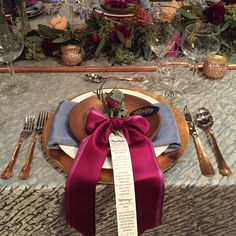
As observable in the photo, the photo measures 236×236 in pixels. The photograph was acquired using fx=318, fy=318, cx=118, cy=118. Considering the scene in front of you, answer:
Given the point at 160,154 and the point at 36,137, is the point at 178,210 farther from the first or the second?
the point at 36,137

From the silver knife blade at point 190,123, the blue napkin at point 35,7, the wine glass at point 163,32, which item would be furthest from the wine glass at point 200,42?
the blue napkin at point 35,7

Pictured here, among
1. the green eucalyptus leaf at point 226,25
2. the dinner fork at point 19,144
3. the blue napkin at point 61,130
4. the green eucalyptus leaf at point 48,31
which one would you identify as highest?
the green eucalyptus leaf at point 226,25

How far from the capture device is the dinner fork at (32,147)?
624mm

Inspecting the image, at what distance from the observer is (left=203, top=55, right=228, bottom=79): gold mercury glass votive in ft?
3.01

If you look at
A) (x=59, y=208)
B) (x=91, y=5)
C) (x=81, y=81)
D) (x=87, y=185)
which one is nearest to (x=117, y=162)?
(x=87, y=185)

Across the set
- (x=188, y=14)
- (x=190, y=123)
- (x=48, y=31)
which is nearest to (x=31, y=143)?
(x=190, y=123)

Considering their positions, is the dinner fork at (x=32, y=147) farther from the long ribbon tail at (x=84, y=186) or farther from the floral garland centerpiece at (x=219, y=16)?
the floral garland centerpiece at (x=219, y=16)

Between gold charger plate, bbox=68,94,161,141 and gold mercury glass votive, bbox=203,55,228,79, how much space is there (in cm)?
30

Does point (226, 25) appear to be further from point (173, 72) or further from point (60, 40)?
point (60, 40)

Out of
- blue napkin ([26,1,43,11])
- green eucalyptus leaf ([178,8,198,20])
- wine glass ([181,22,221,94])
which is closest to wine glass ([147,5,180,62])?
wine glass ([181,22,221,94])

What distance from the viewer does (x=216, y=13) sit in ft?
3.18

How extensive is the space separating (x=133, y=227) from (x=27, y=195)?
0.70 ft

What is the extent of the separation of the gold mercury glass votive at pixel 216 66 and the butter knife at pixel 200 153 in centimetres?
24

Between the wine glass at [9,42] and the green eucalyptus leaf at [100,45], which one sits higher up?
the wine glass at [9,42]
